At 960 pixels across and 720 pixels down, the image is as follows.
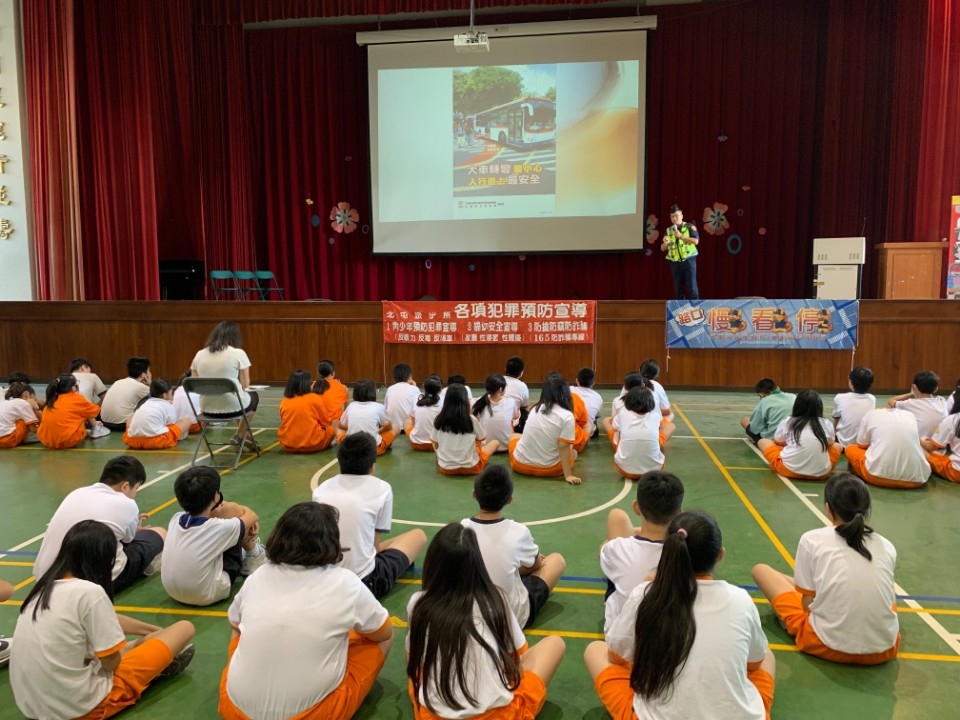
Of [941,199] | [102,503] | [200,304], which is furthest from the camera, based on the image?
Result: [941,199]

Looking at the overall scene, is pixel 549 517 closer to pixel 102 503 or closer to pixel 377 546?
pixel 377 546

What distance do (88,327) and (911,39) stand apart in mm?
12226

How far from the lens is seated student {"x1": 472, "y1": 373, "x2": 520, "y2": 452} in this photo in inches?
214

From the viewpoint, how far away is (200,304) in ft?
29.2

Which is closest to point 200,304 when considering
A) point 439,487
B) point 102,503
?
point 439,487

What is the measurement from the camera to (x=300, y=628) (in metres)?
2.00

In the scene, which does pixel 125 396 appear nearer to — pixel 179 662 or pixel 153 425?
pixel 153 425

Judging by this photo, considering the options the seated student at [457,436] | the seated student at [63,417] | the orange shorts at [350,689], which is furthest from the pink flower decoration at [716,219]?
the orange shorts at [350,689]

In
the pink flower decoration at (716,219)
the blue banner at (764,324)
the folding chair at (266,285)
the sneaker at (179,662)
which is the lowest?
the sneaker at (179,662)

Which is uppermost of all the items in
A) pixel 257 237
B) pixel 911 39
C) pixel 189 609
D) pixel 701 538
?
pixel 911 39

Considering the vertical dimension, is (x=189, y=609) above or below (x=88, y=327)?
below

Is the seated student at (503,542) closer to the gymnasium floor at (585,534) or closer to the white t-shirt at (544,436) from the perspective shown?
the gymnasium floor at (585,534)

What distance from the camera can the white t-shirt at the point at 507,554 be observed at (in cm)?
255

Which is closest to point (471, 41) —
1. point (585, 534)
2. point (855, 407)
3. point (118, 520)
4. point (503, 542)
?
point (855, 407)
